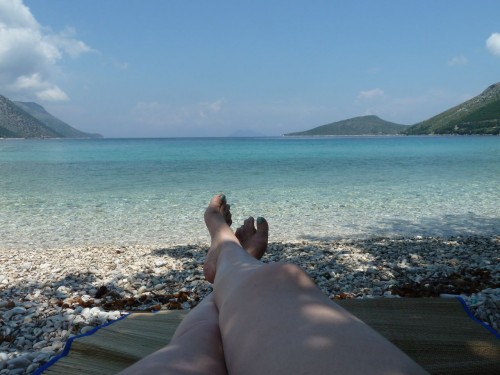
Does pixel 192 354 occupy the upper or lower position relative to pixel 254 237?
upper

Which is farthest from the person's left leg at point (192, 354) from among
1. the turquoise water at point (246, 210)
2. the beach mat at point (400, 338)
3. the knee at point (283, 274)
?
the turquoise water at point (246, 210)

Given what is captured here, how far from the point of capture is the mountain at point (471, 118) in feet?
324

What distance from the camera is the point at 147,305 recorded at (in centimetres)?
319

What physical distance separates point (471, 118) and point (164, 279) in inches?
4713

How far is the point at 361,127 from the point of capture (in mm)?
156250

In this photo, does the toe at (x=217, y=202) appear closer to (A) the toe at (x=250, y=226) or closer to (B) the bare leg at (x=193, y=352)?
(A) the toe at (x=250, y=226)

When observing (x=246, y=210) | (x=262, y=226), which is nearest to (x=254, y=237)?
(x=262, y=226)

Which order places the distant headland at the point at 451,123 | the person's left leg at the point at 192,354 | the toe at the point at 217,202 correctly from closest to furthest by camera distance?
the person's left leg at the point at 192,354
the toe at the point at 217,202
the distant headland at the point at 451,123

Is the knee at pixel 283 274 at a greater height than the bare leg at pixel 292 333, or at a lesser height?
greater

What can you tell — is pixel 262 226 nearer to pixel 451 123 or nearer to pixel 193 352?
pixel 193 352

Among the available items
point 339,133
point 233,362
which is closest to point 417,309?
point 233,362

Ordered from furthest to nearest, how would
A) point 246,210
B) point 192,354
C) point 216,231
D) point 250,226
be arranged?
1. point 246,210
2. point 250,226
3. point 216,231
4. point 192,354

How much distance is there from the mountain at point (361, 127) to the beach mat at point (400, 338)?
153 metres

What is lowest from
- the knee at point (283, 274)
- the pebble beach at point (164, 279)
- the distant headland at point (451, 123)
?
the pebble beach at point (164, 279)
